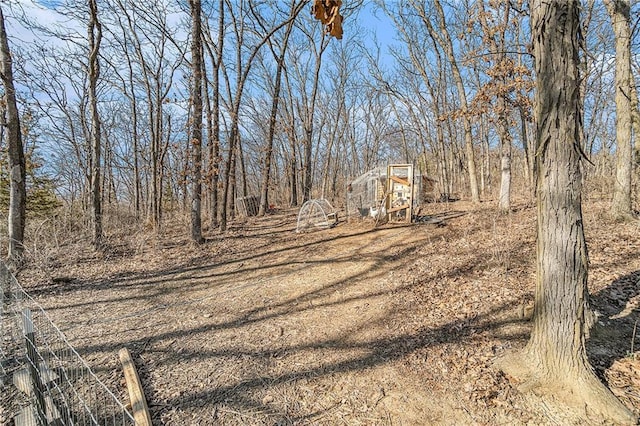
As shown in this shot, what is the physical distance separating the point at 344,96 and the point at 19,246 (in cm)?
2102

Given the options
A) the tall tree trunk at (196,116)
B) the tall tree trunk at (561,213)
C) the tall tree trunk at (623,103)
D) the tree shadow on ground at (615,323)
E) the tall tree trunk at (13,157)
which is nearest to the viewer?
the tall tree trunk at (561,213)

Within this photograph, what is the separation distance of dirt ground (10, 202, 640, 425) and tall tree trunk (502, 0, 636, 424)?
284mm

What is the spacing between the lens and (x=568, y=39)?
221cm

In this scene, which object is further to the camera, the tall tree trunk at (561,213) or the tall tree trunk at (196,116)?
the tall tree trunk at (196,116)

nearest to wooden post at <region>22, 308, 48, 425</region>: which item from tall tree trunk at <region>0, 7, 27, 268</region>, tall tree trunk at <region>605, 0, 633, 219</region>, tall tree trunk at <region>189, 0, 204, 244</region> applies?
tall tree trunk at <region>0, 7, 27, 268</region>

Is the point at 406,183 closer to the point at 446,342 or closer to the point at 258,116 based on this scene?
the point at 446,342

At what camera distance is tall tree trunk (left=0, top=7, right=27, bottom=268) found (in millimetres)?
5949

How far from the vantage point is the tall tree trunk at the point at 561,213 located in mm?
2191

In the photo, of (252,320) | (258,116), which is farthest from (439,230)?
(258,116)

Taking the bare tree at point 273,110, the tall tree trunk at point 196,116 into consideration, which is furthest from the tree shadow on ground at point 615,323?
the bare tree at point 273,110

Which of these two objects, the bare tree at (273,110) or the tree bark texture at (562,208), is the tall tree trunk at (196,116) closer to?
the bare tree at (273,110)

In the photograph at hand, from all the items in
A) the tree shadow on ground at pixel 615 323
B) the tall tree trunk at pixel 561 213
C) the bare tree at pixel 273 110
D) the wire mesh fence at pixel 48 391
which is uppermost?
the bare tree at pixel 273 110

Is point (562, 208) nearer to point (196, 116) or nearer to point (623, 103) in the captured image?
point (623, 103)

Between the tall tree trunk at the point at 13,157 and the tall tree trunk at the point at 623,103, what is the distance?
11.9 m
